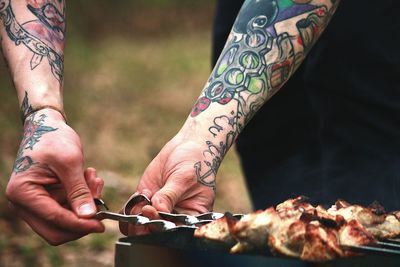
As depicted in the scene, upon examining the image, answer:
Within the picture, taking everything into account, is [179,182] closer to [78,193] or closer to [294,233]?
[78,193]

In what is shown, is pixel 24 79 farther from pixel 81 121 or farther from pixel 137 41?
pixel 137 41

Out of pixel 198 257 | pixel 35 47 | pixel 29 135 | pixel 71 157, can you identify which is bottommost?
pixel 198 257

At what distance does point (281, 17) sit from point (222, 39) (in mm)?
878

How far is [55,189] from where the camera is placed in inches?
85.6

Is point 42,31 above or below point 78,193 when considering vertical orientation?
above

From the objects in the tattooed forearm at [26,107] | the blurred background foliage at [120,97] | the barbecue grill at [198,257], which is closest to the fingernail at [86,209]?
the barbecue grill at [198,257]

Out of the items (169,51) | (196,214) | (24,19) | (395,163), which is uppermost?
(169,51)

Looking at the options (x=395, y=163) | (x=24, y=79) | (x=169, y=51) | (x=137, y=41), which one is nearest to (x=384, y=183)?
(x=395, y=163)

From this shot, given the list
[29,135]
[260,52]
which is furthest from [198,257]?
[260,52]

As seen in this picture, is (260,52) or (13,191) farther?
(260,52)

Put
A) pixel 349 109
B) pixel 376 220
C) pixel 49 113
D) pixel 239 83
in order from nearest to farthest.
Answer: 1. pixel 376 220
2. pixel 49 113
3. pixel 239 83
4. pixel 349 109

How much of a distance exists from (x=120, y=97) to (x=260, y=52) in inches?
284

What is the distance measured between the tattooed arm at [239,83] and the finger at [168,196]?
0.07 meters

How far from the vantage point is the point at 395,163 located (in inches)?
124
